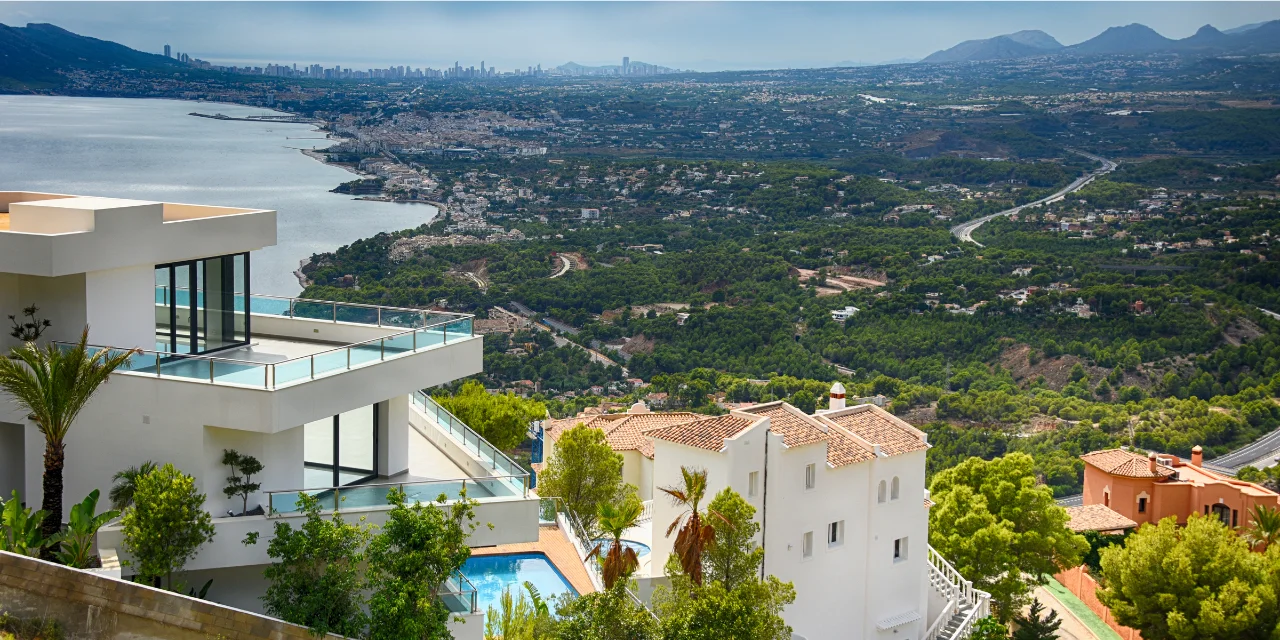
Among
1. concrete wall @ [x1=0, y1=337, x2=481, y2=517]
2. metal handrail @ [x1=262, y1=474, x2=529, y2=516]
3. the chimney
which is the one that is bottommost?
the chimney

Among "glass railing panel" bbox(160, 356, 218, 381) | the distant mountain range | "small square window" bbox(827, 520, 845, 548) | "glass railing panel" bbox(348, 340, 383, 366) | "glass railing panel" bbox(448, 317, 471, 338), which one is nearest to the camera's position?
"glass railing panel" bbox(160, 356, 218, 381)

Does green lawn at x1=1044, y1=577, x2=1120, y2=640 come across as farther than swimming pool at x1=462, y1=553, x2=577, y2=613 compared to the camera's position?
Yes

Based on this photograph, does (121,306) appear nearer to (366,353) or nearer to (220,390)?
(220,390)

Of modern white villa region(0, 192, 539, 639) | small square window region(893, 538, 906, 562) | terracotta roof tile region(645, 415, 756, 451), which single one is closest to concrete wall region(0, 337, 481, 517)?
modern white villa region(0, 192, 539, 639)

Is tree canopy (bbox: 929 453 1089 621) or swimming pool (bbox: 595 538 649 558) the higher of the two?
swimming pool (bbox: 595 538 649 558)

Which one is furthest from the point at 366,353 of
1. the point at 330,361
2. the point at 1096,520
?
the point at 1096,520

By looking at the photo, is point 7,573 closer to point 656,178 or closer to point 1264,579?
point 1264,579

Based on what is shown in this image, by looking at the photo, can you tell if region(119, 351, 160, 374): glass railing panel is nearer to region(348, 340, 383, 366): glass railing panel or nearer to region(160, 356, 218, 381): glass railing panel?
region(160, 356, 218, 381): glass railing panel

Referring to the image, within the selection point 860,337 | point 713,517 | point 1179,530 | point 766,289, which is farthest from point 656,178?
point 713,517
